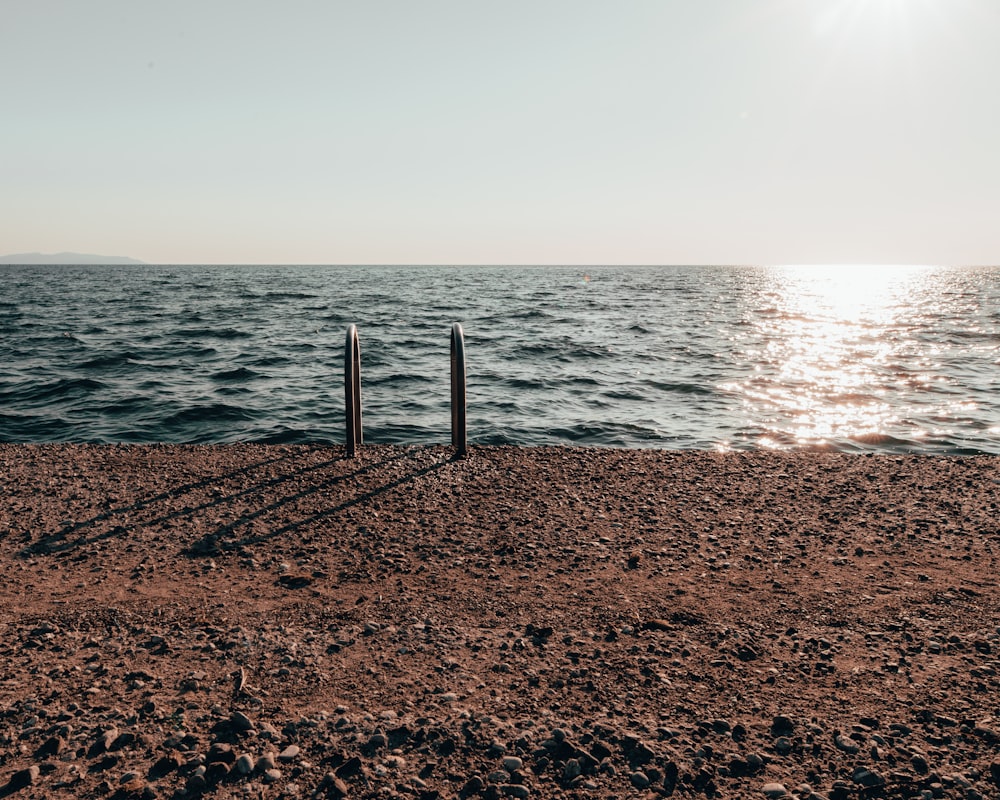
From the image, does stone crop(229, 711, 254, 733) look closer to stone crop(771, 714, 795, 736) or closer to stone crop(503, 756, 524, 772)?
stone crop(503, 756, 524, 772)

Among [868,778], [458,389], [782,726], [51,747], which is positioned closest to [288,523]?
[458,389]

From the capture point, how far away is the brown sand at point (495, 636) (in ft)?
10.5

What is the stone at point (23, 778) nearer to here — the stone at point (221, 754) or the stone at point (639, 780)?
the stone at point (221, 754)

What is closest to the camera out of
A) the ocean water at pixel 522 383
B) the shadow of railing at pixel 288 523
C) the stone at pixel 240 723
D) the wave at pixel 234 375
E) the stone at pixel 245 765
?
the stone at pixel 245 765

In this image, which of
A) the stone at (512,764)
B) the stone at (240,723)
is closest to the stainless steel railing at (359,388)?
the stone at (240,723)

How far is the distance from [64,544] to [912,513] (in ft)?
25.8

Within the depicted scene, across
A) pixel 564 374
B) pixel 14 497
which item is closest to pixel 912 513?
pixel 14 497

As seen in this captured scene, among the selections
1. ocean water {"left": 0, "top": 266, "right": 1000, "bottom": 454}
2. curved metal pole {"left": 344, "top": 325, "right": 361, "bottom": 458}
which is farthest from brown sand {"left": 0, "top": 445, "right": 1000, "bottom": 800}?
ocean water {"left": 0, "top": 266, "right": 1000, "bottom": 454}

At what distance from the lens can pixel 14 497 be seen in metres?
6.77

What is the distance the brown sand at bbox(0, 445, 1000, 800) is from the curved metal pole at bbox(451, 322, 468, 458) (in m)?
0.97

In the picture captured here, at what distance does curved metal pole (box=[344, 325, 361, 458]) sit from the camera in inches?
308

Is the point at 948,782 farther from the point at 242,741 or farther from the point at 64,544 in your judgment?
the point at 64,544

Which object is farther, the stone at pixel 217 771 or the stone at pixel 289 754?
the stone at pixel 289 754

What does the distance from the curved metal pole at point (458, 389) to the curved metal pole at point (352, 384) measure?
3.71 feet
